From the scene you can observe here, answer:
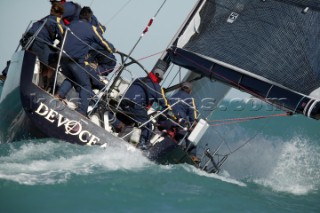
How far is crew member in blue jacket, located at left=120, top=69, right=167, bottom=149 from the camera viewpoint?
8617 millimetres

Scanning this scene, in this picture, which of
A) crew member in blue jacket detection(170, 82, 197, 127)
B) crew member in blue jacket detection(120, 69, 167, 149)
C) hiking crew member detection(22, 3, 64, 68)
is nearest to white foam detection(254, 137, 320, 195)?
crew member in blue jacket detection(170, 82, 197, 127)

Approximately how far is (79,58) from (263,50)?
8.28 ft

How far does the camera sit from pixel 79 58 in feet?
27.9

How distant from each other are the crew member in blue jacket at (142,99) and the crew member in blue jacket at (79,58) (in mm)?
526

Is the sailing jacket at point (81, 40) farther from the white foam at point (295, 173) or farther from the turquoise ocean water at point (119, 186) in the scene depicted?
the white foam at point (295, 173)

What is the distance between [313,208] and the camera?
24.5 ft

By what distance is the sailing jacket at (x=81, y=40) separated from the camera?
8.45m

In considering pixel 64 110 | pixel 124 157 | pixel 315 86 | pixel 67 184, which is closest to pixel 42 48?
pixel 64 110

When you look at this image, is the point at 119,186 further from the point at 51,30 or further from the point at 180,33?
the point at 180,33

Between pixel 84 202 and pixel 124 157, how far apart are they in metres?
1.67

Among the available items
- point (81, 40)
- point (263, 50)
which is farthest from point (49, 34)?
point (263, 50)

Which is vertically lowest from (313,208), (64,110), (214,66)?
(64,110)

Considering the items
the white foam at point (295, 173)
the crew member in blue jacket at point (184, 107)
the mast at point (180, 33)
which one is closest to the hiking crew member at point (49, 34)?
the mast at point (180, 33)

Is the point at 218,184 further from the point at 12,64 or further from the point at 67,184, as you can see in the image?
the point at 12,64
